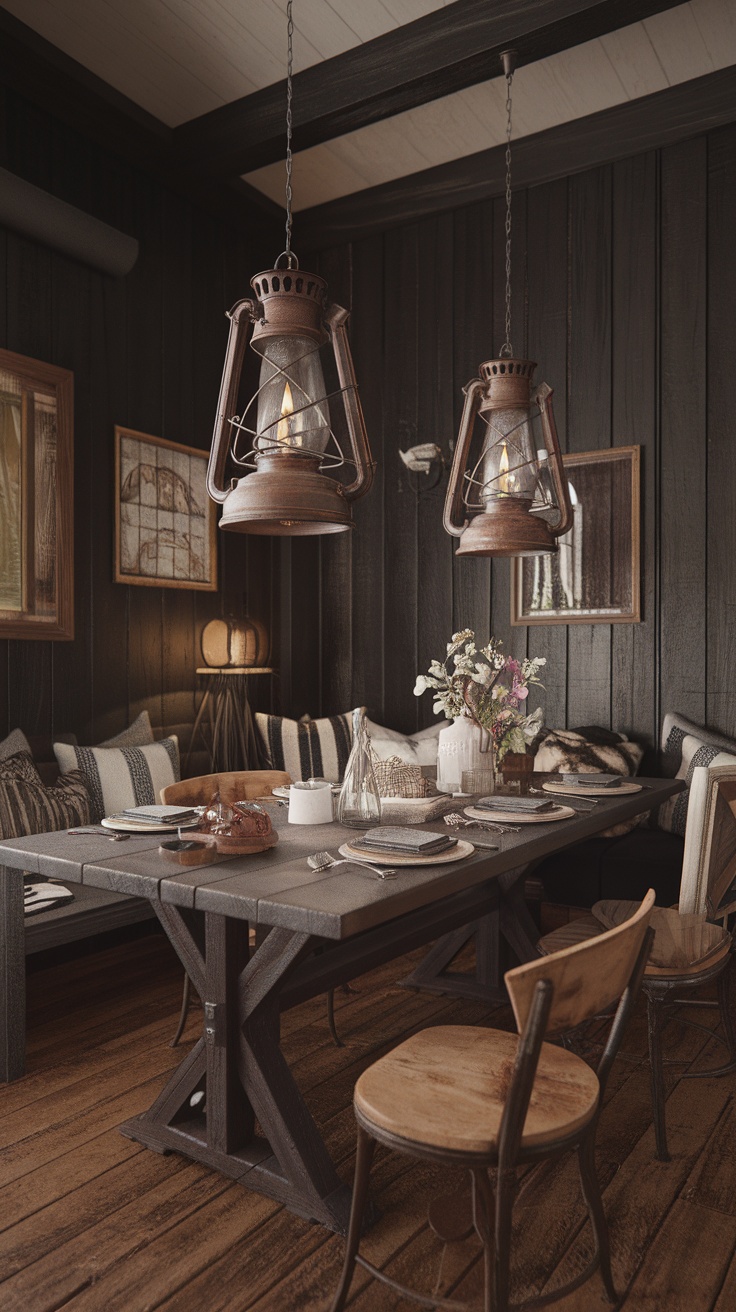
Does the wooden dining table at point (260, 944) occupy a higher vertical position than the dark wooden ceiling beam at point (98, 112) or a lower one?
lower

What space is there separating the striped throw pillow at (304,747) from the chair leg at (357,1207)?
272cm

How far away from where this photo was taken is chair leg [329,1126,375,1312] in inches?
59.6

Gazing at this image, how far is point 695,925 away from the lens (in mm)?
2375

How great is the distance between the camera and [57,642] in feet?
12.1

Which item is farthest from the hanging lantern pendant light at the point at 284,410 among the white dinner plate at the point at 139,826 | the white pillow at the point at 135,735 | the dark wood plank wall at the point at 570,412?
the dark wood plank wall at the point at 570,412

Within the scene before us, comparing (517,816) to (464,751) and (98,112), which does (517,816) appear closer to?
(464,751)

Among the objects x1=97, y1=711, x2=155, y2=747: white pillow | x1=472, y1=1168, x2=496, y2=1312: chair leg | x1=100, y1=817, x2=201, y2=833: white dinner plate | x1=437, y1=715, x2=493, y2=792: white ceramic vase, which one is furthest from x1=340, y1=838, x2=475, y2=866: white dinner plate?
x1=97, y1=711, x2=155, y2=747: white pillow

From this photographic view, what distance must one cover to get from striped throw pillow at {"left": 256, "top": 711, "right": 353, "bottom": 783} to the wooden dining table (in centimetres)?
A: 188

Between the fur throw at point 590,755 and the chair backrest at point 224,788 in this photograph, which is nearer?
the chair backrest at point 224,788

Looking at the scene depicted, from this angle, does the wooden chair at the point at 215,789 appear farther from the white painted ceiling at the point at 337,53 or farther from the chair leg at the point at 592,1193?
the white painted ceiling at the point at 337,53

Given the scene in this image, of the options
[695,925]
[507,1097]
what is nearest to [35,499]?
[695,925]

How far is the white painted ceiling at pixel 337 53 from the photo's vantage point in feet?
10.9

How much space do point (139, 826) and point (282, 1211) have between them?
2.91 ft

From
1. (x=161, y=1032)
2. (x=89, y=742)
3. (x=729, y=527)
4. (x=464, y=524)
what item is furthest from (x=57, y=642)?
(x=729, y=527)
